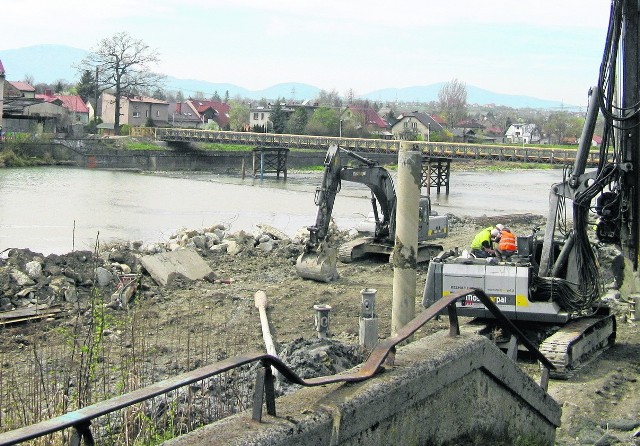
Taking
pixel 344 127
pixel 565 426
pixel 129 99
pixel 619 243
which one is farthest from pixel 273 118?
pixel 565 426

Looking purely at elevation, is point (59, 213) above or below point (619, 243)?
below

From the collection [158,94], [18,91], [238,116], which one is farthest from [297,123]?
[158,94]

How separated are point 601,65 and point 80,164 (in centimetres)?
6449

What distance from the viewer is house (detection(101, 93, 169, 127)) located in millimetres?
109000

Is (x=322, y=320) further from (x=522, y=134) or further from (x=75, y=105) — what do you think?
(x=522, y=134)

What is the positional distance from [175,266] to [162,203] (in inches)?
1095

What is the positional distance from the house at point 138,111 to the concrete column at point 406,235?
311 feet

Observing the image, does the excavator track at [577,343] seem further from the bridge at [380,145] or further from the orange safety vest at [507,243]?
the bridge at [380,145]

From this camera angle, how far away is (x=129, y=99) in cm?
10700

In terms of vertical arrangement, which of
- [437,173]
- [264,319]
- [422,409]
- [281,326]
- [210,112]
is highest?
[210,112]

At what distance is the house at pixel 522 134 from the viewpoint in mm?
168250

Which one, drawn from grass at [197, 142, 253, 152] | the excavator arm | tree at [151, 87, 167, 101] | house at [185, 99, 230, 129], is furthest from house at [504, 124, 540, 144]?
the excavator arm

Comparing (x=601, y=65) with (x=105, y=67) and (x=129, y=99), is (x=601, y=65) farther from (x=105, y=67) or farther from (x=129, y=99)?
(x=129, y=99)

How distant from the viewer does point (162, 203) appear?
48906 mm
